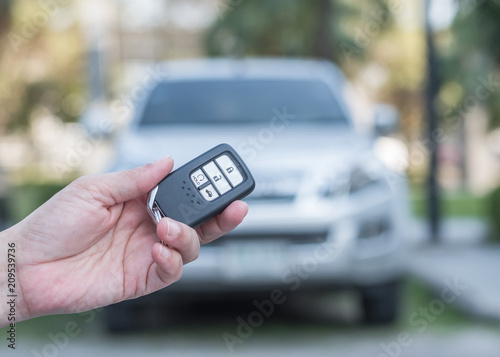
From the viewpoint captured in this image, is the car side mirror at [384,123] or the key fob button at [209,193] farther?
the car side mirror at [384,123]

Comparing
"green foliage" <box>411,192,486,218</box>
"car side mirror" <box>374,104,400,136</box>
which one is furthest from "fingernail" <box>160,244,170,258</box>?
"green foliage" <box>411,192,486,218</box>

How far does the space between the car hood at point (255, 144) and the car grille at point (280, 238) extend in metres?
0.35

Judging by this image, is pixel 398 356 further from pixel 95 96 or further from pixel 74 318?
pixel 95 96

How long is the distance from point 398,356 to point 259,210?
101 centimetres

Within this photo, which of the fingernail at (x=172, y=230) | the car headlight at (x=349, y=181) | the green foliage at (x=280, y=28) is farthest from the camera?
the green foliage at (x=280, y=28)

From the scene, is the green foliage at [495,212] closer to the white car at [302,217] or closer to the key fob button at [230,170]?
the white car at [302,217]

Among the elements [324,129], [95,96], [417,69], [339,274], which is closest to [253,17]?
[95,96]

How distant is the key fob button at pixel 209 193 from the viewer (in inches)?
69.2

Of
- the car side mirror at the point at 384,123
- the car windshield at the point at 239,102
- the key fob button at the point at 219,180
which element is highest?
the key fob button at the point at 219,180

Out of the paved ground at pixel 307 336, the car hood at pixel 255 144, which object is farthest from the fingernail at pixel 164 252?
the paved ground at pixel 307 336

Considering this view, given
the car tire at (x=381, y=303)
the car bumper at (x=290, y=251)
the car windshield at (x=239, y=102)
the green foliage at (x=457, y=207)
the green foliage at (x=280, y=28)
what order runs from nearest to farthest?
the car bumper at (x=290, y=251) < the car tire at (x=381, y=303) < the car windshield at (x=239, y=102) < the green foliage at (x=457, y=207) < the green foliage at (x=280, y=28)

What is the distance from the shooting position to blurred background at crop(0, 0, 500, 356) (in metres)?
4.51

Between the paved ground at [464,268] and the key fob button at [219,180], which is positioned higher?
the key fob button at [219,180]

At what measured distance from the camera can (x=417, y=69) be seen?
3045cm
